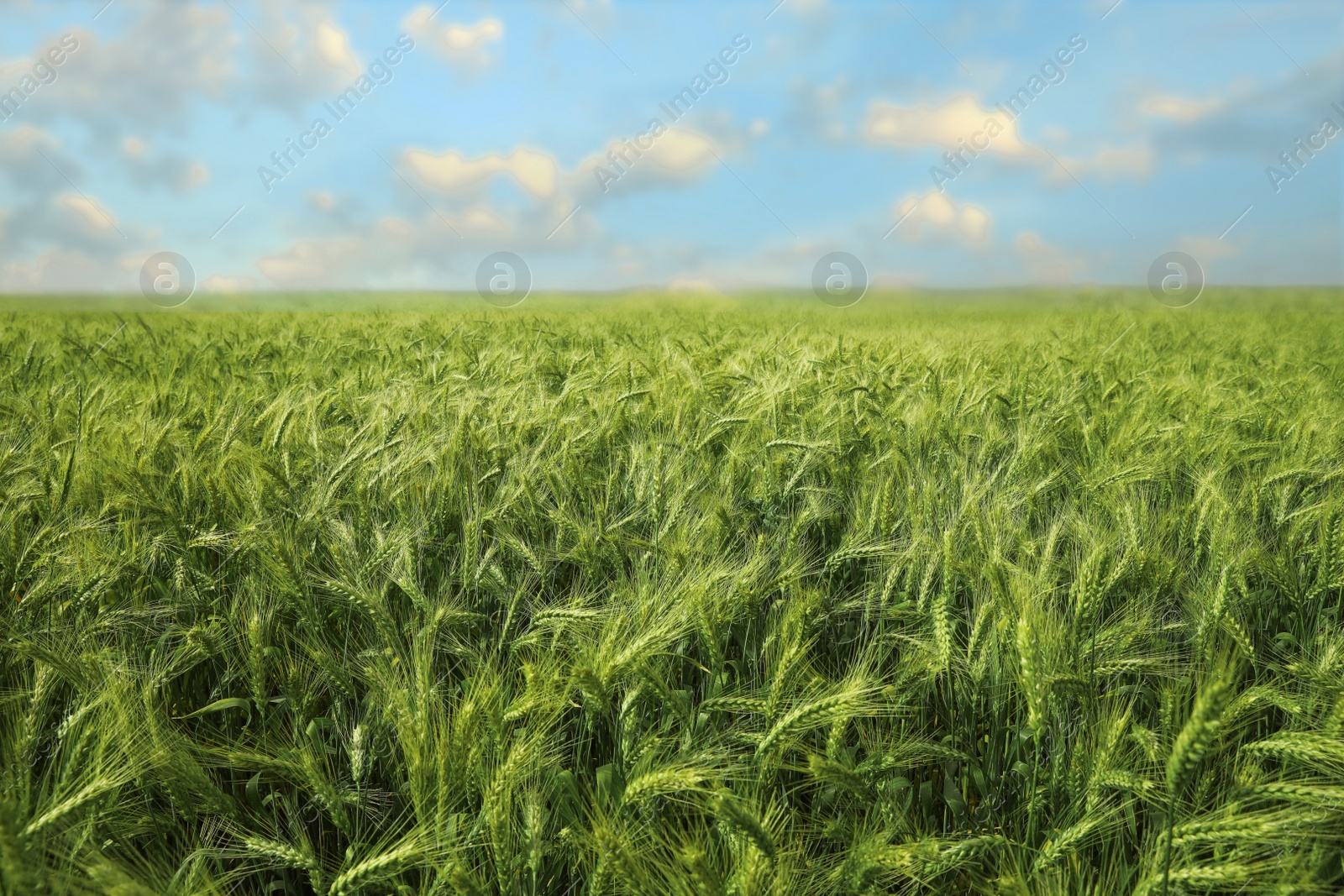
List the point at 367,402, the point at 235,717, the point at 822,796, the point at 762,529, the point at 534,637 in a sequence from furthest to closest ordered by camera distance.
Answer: the point at 367,402 → the point at 762,529 → the point at 235,717 → the point at 534,637 → the point at 822,796

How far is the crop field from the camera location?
Answer: 1.19m

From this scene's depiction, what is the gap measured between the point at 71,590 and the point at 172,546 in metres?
0.29

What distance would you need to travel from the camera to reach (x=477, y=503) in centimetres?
195

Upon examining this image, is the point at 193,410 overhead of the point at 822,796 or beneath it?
overhead

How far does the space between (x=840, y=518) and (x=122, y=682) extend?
1.91 m

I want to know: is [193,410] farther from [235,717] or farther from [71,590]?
[235,717]

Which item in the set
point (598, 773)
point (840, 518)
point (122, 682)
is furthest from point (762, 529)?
point (122, 682)

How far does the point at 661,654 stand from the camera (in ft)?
5.50

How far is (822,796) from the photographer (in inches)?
55.2

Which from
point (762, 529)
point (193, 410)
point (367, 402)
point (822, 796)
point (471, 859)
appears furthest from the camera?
point (367, 402)

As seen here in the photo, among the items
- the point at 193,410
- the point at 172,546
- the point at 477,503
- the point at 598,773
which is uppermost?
the point at 193,410

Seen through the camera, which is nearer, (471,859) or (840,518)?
(471,859)

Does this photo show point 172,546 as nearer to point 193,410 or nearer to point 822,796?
point 193,410

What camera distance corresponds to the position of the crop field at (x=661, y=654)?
1192 mm
